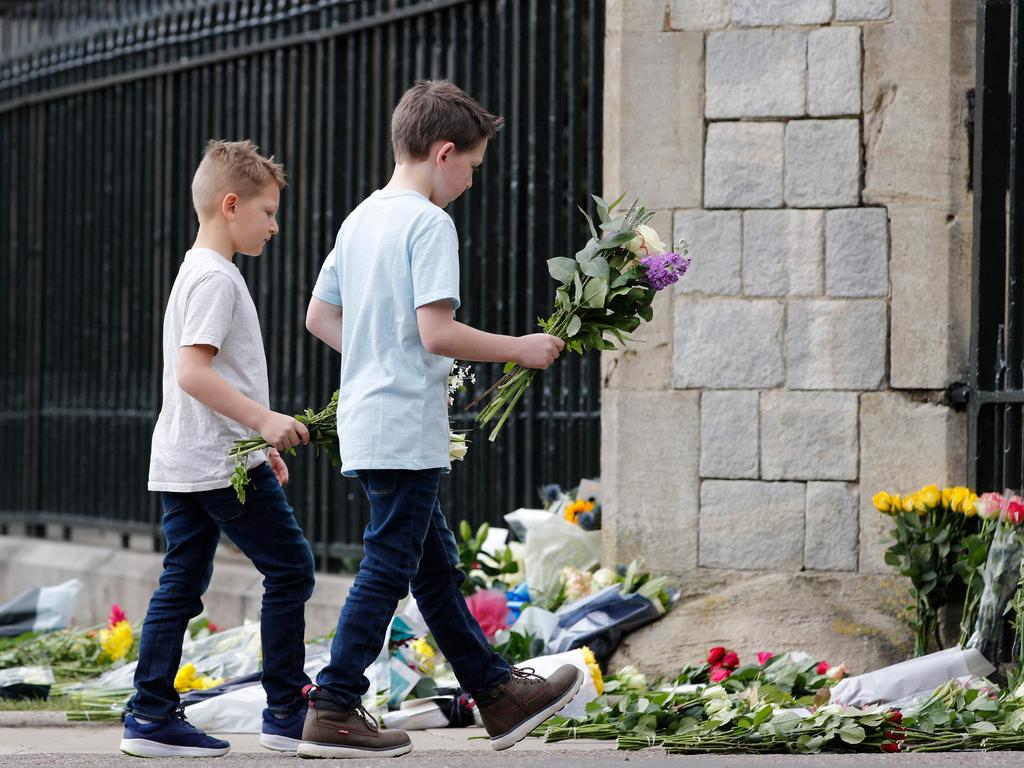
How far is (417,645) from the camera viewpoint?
5211mm

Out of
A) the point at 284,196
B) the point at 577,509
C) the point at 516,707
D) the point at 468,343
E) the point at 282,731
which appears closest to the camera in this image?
the point at 468,343

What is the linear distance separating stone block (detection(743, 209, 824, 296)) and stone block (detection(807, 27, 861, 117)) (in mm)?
336

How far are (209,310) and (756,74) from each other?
2.09 m

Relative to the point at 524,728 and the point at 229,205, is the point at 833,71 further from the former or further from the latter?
the point at 524,728

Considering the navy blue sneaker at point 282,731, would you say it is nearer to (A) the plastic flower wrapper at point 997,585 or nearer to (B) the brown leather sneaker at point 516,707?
(B) the brown leather sneaker at point 516,707

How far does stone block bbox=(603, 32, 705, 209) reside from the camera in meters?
5.30

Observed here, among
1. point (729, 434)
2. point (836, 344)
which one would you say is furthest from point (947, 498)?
point (729, 434)

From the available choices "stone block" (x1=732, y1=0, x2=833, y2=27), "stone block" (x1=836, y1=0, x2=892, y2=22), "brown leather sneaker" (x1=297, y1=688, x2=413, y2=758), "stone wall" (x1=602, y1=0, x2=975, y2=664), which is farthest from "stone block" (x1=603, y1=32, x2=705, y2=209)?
"brown leather sneaker" (x1=297, y1=688, x2=413, y2=758)

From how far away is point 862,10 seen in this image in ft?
16.9

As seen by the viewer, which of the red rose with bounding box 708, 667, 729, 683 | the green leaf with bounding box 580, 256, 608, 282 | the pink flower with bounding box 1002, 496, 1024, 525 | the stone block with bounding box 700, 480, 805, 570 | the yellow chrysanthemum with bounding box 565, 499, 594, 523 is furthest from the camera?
the yellow chrysanthemum with bounding box 565, 499, 594, 523

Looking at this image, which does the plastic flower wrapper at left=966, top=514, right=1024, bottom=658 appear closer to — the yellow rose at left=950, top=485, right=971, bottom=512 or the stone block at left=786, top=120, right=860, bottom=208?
the yellow rose at left=950, top=485, right=971, bottom=512

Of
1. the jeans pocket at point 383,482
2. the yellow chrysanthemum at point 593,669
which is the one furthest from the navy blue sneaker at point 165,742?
the yellow chrysanthemum at point 593,669

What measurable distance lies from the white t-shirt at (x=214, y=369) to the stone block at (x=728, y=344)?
1.64 m

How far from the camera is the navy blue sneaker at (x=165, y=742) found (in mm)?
4105
